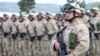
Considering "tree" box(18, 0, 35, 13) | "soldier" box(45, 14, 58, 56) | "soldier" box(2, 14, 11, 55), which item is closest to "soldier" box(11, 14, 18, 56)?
"soldier" box(2, 14, 11, 55)

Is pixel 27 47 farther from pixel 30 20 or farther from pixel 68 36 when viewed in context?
pixel 68 36

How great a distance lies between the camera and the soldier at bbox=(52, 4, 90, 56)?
24.1 ft

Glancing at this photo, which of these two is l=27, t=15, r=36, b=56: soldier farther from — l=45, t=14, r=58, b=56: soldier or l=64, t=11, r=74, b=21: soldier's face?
l=64, t=11, r=74, b=21: soldier's face

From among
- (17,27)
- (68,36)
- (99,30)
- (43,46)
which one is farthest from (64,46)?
(17,27)

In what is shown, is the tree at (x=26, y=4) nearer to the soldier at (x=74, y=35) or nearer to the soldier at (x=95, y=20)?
the soldier at (x=95, y=20)

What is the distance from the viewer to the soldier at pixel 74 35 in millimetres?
7332

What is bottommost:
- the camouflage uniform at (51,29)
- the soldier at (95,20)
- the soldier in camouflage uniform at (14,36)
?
the soldier in camouflage uniform at (14,36)

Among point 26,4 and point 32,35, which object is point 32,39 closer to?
point 32,35

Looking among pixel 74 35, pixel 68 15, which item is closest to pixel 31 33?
pixel 68 15

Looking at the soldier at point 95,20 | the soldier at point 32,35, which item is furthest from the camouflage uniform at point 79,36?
the soldier at point 32,35

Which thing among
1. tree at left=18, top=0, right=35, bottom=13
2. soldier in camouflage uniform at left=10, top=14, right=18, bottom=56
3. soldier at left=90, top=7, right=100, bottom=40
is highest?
soldier at left=90, top=7, right=100, bottom=40

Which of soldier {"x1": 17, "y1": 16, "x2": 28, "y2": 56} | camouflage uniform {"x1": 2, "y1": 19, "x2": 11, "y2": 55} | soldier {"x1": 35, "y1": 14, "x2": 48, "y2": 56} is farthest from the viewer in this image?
camouflage uniform {"x1": 2, "y1": 19, "x2": 11, "y2": 55}

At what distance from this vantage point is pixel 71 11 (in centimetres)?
763

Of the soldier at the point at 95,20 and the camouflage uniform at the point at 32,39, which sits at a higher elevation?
the soldier at the point at 95,20
